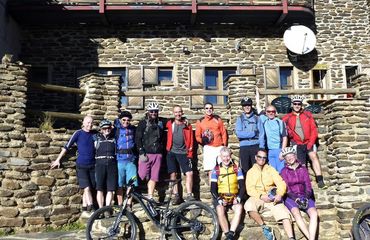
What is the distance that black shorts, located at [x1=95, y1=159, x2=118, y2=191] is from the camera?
6645 mm

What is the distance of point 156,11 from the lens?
12211mm

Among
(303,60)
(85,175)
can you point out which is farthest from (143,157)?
(303,60)

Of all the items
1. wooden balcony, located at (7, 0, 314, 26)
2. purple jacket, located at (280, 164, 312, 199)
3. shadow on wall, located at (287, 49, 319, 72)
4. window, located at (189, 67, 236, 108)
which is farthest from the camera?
shadow on wall, located at (287, 49, 319, 72)

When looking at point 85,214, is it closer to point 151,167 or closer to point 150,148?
point 151,167

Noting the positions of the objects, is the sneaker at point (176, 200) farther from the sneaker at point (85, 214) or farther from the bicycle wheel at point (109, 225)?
the sneaker at point (85, 214)

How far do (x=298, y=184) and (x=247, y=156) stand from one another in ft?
3.33

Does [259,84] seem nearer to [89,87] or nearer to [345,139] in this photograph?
[345,139]

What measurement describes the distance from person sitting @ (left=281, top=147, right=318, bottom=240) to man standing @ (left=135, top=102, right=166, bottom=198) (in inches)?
A: 79.7

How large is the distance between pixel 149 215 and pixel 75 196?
1936mm

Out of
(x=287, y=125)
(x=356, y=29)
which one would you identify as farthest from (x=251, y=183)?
(x=356, y=29)

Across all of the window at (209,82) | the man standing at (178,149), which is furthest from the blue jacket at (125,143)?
the window at (209,82)

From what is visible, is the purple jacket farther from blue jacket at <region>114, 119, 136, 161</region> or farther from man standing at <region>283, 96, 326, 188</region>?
blue jacket at <region>114, 119, 136, 161</region>

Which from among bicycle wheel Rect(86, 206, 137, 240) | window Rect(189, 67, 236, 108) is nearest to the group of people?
bicycle wheel Rect(86, 206, 137, 240)

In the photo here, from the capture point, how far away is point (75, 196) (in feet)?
24.3
